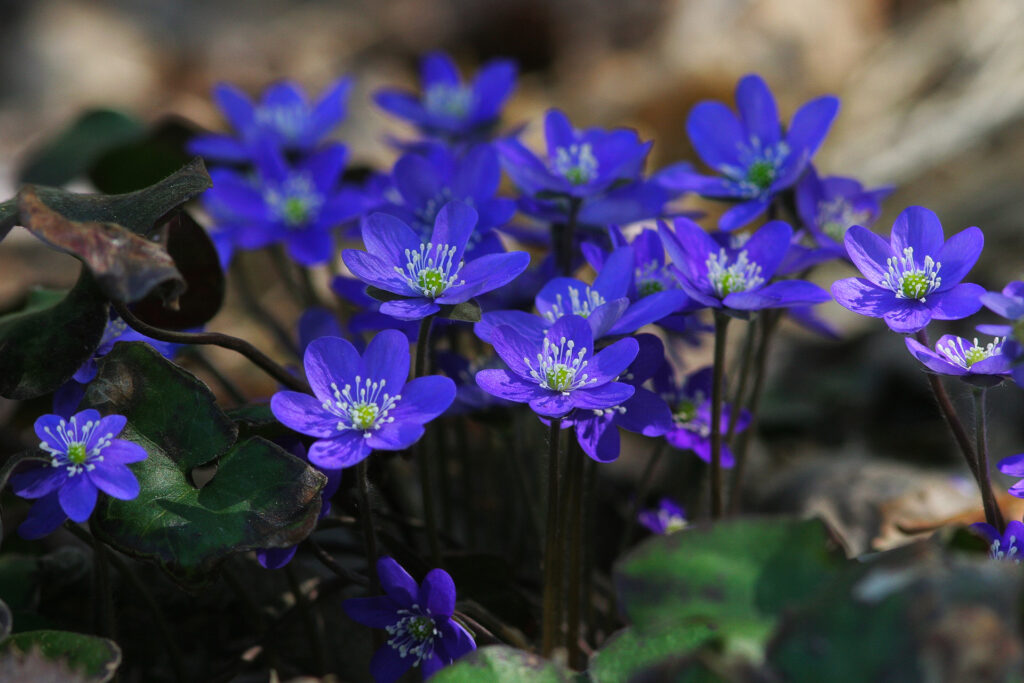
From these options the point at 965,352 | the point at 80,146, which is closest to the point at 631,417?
the point at 965,352

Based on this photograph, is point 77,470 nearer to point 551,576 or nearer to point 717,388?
point 551,576

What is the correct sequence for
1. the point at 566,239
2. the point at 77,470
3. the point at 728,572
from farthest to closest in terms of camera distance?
the point at 566,239, the point at 77,470, the point at 728,572

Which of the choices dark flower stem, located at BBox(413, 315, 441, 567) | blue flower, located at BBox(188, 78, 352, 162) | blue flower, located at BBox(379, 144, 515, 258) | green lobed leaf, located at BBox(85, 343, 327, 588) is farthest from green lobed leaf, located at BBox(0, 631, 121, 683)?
blue flower, located at BBox(188, 78, 352, 162)

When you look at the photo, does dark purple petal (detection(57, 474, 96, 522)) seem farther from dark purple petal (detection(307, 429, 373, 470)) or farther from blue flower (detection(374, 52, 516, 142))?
blue flower (detection(374, 52, 516, 142))

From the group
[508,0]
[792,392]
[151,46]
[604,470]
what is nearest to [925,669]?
[604,470]

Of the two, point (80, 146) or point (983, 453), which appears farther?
point (80, 146)

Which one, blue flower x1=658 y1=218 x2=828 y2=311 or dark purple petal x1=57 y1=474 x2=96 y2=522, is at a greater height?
blue flower x1=658 y1=218 x2=828 y2=311

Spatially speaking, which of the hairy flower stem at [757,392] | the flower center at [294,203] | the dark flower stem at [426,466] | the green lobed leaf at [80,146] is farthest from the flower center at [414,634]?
the green lobed leaf at [80,146]
